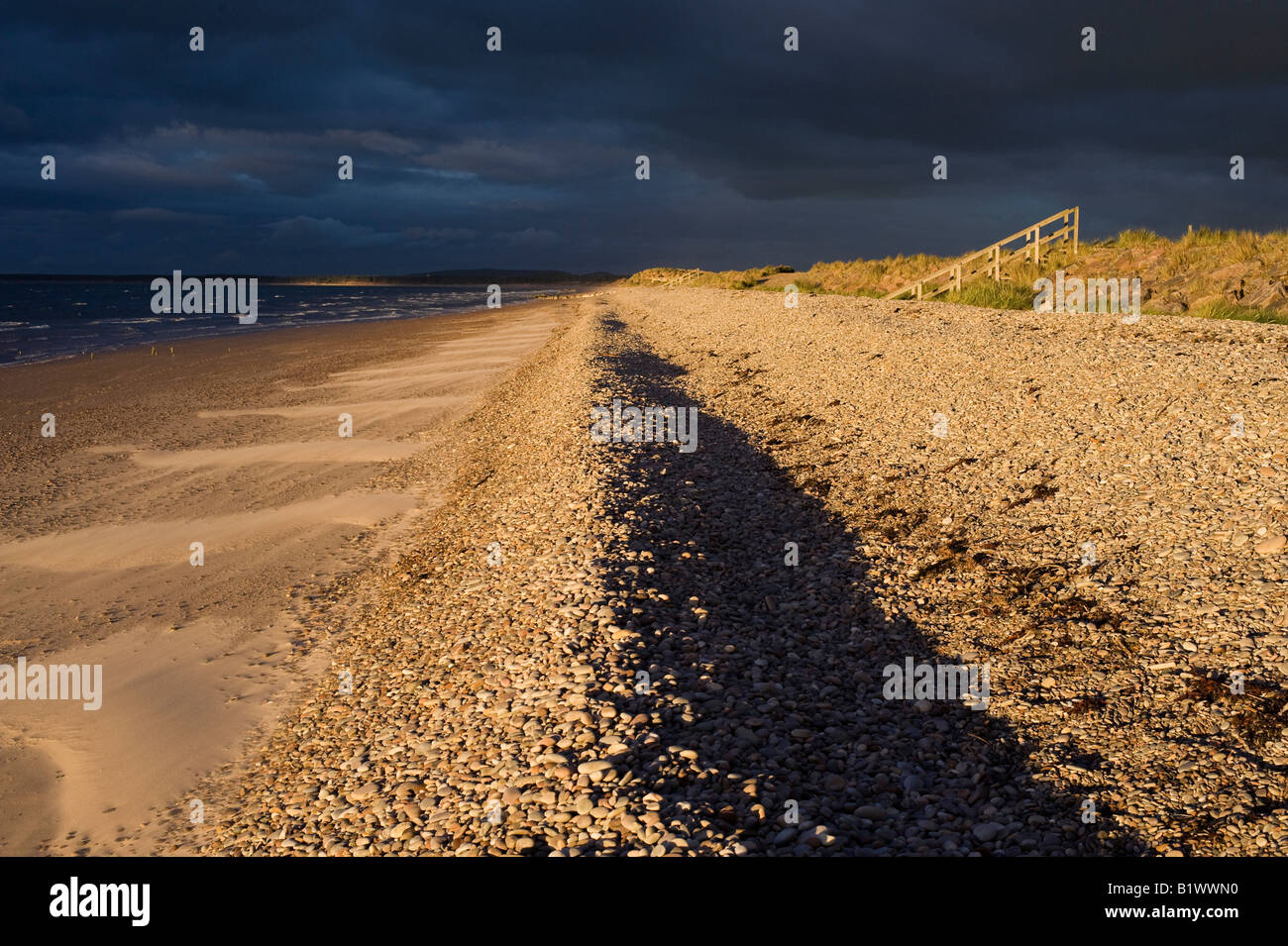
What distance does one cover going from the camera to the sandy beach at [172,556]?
20.3ft

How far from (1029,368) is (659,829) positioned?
11.8m

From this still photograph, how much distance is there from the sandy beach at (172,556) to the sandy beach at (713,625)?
52 mm

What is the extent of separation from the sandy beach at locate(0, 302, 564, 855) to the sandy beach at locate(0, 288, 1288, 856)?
52 millimetres

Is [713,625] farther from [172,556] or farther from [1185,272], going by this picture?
[1185,272]

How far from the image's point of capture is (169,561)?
402 inches

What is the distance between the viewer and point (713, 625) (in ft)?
23.6

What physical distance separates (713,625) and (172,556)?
7.72 m

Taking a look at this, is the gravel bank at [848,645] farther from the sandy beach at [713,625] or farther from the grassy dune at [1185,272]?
the grassy dune at [1185,272]

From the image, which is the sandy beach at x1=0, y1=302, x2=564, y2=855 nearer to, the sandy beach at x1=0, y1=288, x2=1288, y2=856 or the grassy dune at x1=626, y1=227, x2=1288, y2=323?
the sandy beach at x1=0, y1=288, x2=1288, y2=856

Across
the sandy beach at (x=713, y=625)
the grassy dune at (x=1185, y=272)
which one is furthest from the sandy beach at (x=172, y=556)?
the grassy dune at (x=1185, y=272)

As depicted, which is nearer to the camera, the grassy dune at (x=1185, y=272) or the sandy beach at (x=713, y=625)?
the sandy beach at (x=713, y=625)

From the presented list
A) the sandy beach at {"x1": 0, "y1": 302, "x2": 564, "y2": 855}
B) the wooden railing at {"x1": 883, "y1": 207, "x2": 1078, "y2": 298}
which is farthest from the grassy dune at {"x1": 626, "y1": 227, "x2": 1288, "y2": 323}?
the sandy beach at {"x1": 0, "y1": 302, "x2": 564, "y2": 855}

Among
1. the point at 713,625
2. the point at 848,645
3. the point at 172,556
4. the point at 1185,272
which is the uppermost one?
the point at 1185,272

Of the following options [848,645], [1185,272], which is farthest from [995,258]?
[848,645]
